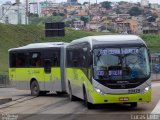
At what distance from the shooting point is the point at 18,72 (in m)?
30.5

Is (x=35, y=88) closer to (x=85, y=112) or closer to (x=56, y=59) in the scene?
(x=56, y=59)

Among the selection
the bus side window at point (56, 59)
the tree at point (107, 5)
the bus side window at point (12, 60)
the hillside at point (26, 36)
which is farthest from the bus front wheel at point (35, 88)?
the tree at point (107, 5)

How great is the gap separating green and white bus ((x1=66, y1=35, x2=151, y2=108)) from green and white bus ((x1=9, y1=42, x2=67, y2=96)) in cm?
808

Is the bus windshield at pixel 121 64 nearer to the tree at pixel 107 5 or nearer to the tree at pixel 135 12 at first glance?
the tree at pixel 135 12

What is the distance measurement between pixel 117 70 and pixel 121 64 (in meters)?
0.26

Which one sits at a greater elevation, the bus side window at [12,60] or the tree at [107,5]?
the tree at [107,5]

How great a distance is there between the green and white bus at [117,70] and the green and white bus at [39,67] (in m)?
8.08

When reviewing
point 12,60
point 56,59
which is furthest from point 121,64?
point 12,60

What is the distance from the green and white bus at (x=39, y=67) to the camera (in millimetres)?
27750

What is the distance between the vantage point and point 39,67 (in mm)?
29109

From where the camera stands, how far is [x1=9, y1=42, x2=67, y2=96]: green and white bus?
2775 centimetres

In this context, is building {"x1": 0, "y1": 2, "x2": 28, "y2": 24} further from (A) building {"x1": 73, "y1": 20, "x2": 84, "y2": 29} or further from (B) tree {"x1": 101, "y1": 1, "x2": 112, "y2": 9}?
(B) tree {"x1": 101, "y1": 1, "x2": 112, "y2": 9}

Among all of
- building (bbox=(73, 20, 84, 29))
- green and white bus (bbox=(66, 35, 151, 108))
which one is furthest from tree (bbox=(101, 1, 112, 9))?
green and white bus (bbox=(66, 35, 151, 108))

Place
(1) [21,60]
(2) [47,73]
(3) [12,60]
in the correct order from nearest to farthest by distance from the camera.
Result: 1. (2) [47,73]
2. (1) [21,60]
3. (3) [12,60]
